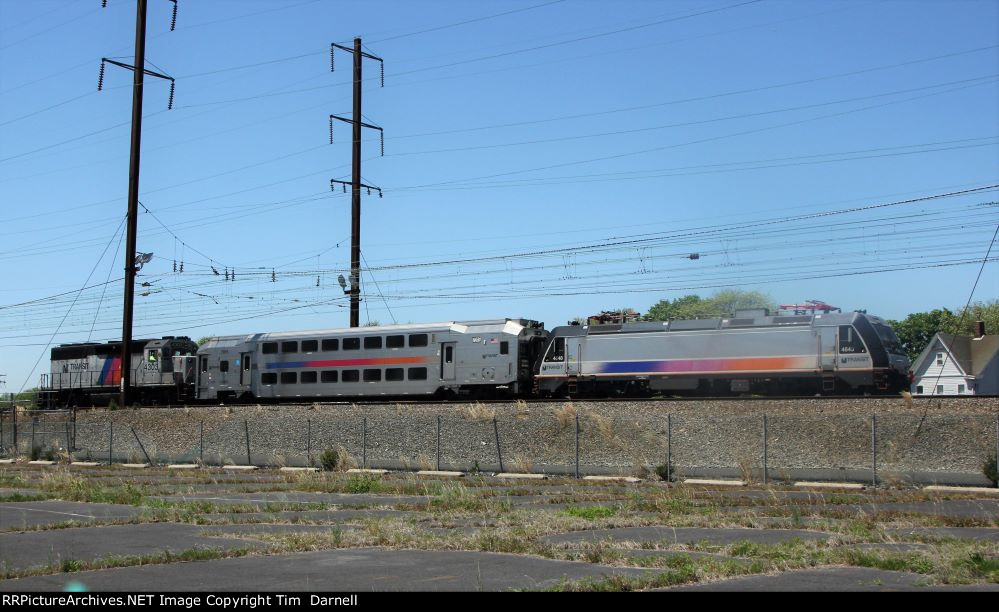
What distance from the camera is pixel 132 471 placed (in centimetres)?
3372

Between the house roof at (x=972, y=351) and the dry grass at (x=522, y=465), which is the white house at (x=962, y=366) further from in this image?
the dry grass at (x=522, y=465)

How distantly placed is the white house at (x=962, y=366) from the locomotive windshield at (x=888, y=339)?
136 ft

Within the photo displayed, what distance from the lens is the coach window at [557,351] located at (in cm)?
3934

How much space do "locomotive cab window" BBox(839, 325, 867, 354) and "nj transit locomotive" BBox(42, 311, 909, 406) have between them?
0.04 metres

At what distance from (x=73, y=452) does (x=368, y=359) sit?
43.8ft

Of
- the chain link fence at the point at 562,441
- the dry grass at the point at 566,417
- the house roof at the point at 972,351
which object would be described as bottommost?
the chain link fence at the point at 562,441

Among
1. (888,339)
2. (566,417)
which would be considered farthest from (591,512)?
(888,339)

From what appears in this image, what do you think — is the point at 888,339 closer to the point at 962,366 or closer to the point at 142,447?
the point at 142,447

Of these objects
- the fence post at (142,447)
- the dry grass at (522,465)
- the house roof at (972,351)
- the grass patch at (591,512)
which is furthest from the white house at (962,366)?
the grass patch at (591,512)

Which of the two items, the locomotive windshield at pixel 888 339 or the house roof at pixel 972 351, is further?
the house roof at pixel 972 351

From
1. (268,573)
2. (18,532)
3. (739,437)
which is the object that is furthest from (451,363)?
(268,573)

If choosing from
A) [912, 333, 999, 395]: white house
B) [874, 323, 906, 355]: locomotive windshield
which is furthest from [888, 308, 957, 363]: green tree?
[874, 323, 906, 355]: locomotive windshield

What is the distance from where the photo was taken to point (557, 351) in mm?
39469

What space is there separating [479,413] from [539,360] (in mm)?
7626
